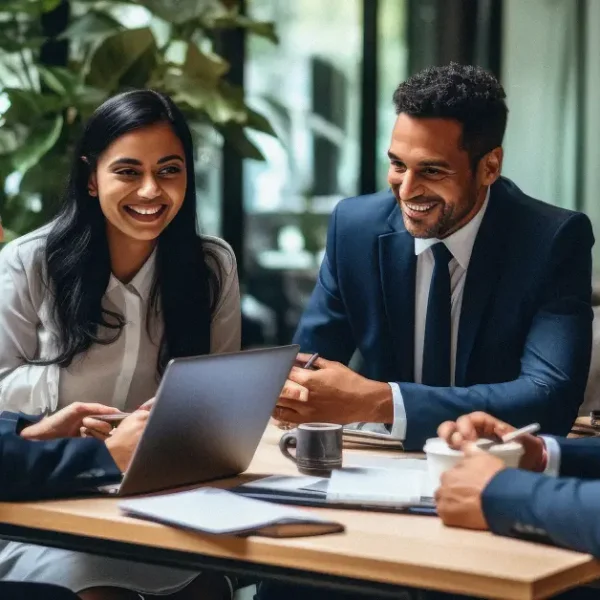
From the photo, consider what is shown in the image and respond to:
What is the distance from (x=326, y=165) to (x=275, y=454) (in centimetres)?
413

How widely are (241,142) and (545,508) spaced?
2888 millimetres

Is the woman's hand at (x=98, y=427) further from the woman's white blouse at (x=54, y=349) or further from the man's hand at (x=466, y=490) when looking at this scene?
the man's hand at (x=466, y=490)

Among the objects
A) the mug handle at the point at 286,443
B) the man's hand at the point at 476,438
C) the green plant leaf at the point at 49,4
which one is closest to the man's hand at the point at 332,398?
the mug handle at the point at 286,443

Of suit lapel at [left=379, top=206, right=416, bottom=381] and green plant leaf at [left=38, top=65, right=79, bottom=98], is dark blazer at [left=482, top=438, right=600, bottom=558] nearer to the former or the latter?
suit lapel at [left=379, top=206, right=416, bottom=381]

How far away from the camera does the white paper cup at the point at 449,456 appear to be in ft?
6.19

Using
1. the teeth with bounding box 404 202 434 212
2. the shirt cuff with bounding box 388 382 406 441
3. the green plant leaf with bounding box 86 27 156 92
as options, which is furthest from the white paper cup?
the green plant leaf with bounding box 86 27 156 92

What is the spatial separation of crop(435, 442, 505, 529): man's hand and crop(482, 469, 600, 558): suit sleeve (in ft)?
0.06

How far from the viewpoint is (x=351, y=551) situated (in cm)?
160

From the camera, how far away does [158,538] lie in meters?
1.74

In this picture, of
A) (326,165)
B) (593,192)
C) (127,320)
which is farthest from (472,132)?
(326,165)

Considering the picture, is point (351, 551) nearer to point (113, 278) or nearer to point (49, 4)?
point (113, 278)

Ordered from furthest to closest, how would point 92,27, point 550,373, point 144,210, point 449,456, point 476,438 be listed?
1. point 92,27
2. point 144,210
3. point 550,373
4. point 476,438
5. point 449,456

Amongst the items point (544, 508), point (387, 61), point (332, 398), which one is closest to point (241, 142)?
point (387, 61)

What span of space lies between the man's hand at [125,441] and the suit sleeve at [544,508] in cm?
63
